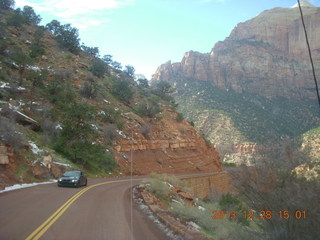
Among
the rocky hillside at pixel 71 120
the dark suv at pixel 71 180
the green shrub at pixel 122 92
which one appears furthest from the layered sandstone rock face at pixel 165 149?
the dark suv at pixel 71 180

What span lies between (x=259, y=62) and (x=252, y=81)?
1319cm

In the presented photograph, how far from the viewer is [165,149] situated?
1935 inches

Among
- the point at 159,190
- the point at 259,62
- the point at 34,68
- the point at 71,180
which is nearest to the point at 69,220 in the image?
the point at 159,190

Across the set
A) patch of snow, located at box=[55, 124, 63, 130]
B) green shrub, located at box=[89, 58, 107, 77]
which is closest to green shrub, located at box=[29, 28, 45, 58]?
green shrub, located at box=[89, 58, 107, 77]

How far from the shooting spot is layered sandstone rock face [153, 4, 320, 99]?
358ft

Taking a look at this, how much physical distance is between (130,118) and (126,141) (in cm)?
657

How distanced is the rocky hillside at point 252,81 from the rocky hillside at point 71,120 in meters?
11.4

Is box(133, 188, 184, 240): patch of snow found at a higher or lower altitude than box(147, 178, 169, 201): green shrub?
higher

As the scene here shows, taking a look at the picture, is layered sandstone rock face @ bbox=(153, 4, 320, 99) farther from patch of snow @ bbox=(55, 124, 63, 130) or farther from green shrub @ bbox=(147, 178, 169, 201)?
green shrub @ bbox=(147, 178, 169, 201)

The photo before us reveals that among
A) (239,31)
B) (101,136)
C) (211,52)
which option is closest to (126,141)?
(101,136)

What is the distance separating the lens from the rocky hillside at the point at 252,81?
7275 cm

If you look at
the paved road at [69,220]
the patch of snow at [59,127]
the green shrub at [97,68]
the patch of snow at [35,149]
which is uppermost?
the green shrub at [97,68]

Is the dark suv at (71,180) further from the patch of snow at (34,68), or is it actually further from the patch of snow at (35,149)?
the patch of snow at (34,68)

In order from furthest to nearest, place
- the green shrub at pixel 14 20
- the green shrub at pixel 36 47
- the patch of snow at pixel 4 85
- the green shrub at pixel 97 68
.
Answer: the green shrub at pixel 97 68 < the green shrub at pixel 14 20 < the green shrub at pixel 36 47 < the patch of snow at pixel 4 85
